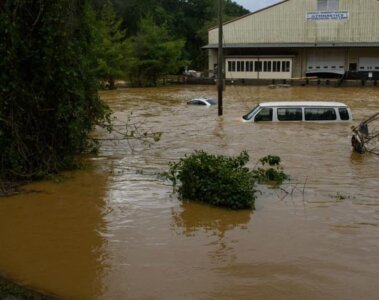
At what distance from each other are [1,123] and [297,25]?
2231 inches

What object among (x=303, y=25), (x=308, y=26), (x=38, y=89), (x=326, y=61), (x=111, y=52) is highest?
(x=303, y=25)

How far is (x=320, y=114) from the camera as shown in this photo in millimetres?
22844

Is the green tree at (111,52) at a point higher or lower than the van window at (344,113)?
higher

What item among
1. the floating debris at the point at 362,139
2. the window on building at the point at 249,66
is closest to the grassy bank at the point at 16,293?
the floating debris at the point at 362,139

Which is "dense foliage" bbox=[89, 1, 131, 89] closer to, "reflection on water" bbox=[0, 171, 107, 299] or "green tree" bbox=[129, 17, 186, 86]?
"green tree" bbox=[129, 17, 186, 86]

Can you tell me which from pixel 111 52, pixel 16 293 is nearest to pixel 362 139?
pixel 16 293

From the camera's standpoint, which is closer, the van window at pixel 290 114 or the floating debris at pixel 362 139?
the floating debris at pixel 362 139

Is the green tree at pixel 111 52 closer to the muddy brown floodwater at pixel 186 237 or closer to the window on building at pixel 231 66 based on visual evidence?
the window on building at pixel 231 66

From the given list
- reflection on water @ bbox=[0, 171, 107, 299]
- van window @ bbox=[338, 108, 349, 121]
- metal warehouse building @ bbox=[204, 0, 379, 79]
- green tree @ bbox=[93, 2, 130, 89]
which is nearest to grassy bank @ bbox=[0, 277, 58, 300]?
reflection on water @ bbox=[0, 171, 107, 299]

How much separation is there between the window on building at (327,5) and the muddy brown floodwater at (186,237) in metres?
51.0

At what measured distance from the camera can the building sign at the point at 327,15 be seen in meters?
63.2

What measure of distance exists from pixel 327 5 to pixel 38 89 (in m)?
55.7

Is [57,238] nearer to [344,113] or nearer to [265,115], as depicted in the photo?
[265,115]

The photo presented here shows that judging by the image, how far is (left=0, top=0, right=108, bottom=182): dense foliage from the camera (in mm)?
12836
